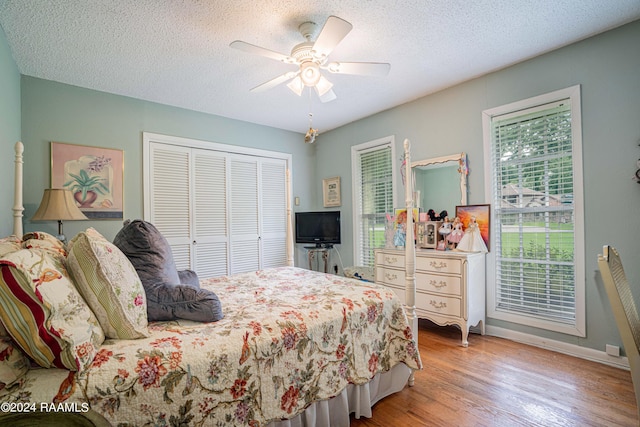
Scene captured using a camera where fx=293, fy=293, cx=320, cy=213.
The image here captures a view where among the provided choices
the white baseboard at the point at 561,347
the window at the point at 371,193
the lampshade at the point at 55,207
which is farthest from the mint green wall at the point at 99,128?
the white baseboard at the point at 561,347

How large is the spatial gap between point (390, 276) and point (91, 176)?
11.0 feet

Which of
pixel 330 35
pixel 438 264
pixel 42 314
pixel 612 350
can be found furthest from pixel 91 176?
pixel 612 350

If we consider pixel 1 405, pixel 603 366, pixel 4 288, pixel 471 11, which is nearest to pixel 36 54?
pixel 4 288

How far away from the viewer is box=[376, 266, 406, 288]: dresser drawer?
3131mm

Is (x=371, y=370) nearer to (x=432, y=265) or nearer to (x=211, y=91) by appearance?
(x=432, y=265)

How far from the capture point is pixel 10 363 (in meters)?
0.91

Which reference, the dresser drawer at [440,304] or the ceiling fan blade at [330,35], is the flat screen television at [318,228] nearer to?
the dresser drawer at [440,304]

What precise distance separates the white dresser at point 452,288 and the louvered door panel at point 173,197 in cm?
264

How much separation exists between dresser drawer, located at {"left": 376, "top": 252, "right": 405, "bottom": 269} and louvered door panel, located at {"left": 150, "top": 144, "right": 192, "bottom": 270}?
2328 millimetres

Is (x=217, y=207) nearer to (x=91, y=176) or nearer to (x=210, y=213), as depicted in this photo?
(x=210, y=213)

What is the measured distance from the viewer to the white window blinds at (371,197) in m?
3.95

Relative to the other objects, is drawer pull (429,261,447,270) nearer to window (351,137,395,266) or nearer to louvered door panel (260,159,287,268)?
window (351,137,395,266)

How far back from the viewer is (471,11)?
199cm

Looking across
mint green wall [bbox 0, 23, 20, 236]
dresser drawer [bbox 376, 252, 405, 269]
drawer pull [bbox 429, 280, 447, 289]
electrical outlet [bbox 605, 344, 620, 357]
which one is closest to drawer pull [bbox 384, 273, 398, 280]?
dresser drawer [bbox 376, 252, 405, 269]
